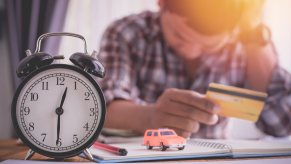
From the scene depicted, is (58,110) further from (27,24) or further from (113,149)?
(27,24)

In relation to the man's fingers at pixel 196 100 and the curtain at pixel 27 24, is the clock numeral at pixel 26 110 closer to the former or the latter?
the man's fingers at pixel 196 100

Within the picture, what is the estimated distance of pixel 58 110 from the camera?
23.8 inches

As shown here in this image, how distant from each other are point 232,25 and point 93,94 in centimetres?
111

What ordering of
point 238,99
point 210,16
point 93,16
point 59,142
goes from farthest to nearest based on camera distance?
1. point 210,16
2. point 93,16
3. point 238,99
4. point 59,142

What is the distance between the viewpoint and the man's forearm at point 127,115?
1.11m

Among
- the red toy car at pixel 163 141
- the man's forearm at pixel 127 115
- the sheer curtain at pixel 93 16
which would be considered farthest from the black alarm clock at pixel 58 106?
the sheer curtain at pixel 93 16

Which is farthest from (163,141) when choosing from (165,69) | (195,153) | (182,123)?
(165,69)

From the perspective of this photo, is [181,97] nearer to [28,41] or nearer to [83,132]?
[83,132]

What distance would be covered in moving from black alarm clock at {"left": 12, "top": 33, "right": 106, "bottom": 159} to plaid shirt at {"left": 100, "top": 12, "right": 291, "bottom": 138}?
29.2 inches

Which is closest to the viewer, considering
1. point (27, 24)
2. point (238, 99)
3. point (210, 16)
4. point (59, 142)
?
point (59, 142)

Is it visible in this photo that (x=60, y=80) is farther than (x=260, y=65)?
No

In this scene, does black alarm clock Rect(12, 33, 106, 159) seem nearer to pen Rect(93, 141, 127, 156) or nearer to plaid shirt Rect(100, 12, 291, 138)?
pen Rect(93, 141, 127, 156)

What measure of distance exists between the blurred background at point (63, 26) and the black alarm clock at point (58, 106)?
567 mm

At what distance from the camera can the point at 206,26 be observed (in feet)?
4.91
